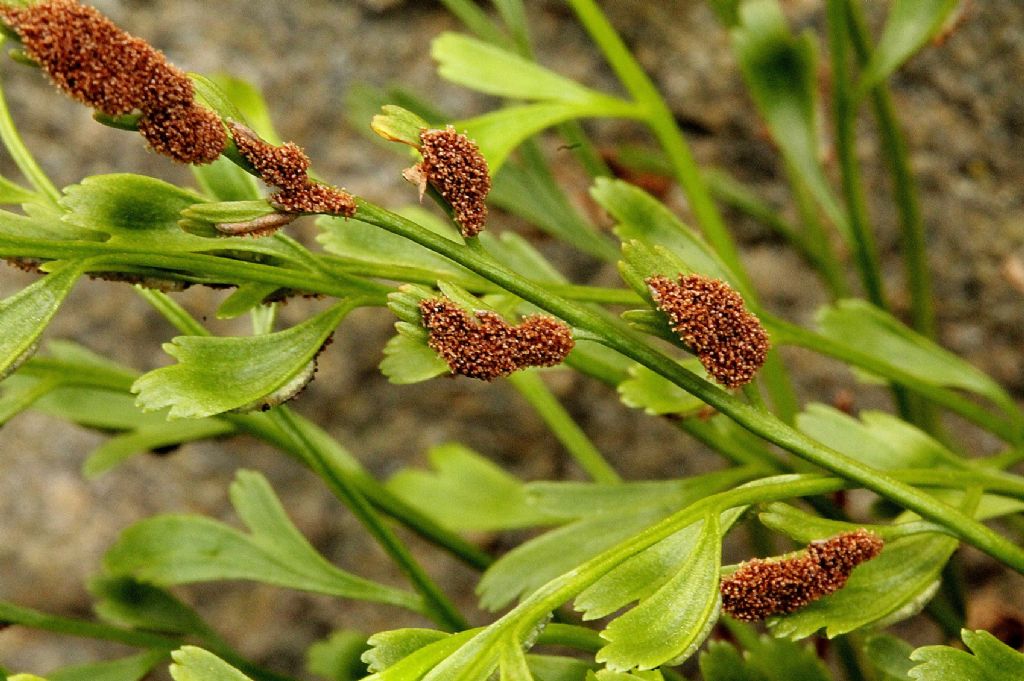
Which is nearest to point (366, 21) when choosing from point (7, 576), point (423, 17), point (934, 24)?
point (423, 17)

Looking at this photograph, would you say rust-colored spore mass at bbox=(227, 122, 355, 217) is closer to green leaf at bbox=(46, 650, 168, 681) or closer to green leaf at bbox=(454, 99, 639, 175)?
green leaf at bbox=(454, 99, 639, 175)

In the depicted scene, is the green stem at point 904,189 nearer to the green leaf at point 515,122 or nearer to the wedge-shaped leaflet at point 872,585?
the green leaf at point 515,122

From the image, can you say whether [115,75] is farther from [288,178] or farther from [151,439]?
[151,439]

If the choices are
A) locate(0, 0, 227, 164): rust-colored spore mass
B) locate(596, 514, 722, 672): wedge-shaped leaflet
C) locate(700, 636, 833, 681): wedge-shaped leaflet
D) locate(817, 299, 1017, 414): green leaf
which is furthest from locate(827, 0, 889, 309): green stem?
locate(0, 0, 227, 164): rust-colored spore mass

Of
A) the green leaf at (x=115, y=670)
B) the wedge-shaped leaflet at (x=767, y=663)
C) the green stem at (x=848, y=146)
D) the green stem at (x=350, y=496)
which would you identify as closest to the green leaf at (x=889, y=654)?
the wedge-shaped leaflet at (x=767, y=663)

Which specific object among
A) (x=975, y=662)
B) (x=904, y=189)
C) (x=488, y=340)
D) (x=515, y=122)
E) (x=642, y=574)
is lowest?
(x=975, y=662)

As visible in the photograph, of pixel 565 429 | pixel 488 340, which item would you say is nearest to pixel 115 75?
pixel 488 340
